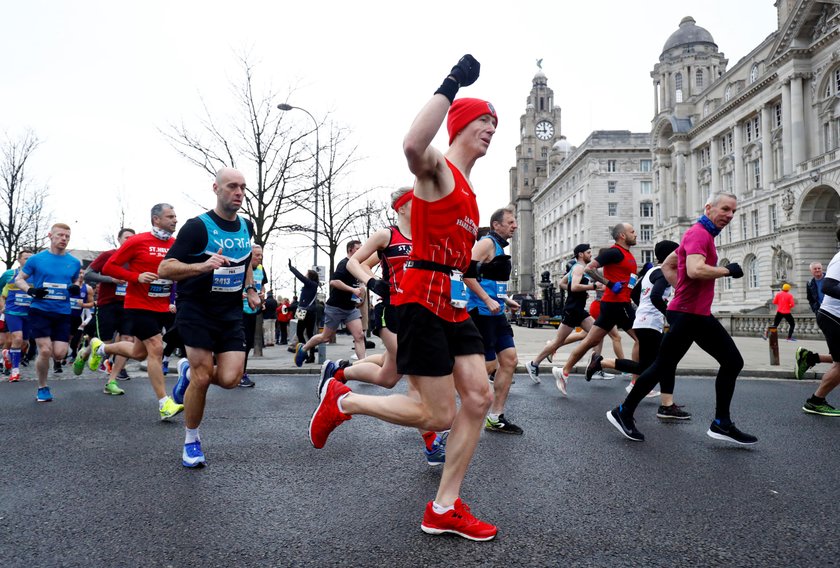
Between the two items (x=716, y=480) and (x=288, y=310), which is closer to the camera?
(x=716, y=480)

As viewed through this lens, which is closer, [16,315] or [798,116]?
[16,315]

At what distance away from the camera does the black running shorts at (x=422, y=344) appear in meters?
3.04

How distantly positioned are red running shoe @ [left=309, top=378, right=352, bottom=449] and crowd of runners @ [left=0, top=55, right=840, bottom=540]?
1 cm

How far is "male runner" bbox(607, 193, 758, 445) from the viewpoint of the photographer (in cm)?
525

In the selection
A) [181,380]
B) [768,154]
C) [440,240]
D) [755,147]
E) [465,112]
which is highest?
[755,147]

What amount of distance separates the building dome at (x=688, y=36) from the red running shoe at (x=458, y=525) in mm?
80940

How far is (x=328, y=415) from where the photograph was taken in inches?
136

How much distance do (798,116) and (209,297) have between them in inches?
2010

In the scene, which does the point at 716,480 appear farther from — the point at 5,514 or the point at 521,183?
the point at 521,183

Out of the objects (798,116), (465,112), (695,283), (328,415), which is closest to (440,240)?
(465,112)

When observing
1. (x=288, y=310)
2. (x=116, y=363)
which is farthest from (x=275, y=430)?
(x=288, y=310)

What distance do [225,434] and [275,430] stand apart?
43 cm

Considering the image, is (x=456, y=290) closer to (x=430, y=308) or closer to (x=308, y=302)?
(x=430, y=308)

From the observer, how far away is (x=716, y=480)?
4.04m
